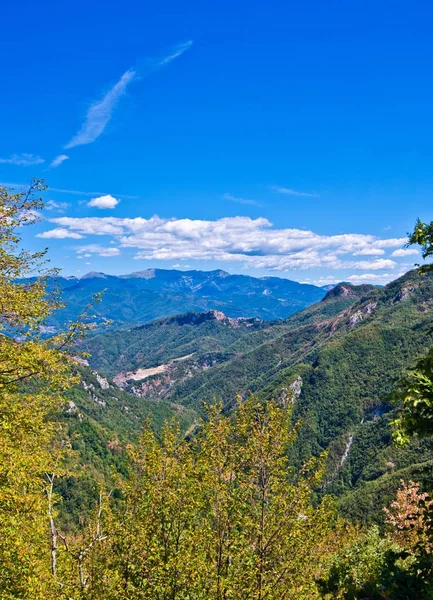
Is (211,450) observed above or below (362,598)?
above

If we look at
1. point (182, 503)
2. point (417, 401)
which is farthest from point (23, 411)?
point (417, 401)

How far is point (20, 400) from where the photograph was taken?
1844 centimetres

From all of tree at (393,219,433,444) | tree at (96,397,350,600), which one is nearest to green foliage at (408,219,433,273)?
tree at (393,219,433,444)

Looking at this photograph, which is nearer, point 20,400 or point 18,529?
point 18,529

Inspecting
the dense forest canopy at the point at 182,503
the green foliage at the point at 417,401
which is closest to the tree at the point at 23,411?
the dense forest canopy at the point at 182,503

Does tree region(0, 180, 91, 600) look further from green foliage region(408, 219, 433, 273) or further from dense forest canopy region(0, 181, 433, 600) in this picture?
green foliage region(408, 219, 433, 273)

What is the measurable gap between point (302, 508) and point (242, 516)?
2151 mm

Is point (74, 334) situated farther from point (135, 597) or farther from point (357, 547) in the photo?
point (357, 547)

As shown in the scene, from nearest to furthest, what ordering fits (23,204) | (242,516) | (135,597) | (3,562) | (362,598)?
(135,597) → (242,516) → (3,562) → (23,204) → (362,598)

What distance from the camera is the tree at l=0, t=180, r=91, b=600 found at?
1445cm

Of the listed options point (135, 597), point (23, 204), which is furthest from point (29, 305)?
point (135, 597)

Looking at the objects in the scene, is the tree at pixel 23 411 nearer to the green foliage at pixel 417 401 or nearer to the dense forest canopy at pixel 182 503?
the dense forest canopy at pixel 182 503

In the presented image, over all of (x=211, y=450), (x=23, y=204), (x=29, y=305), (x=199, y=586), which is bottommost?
(x=199, y=586)

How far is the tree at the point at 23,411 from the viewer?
47.4 ft
